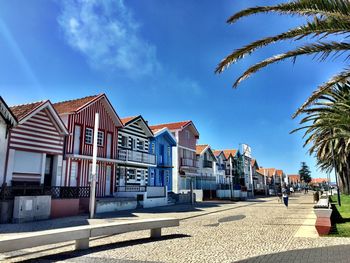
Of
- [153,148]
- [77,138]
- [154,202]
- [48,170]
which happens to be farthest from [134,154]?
[48,170]

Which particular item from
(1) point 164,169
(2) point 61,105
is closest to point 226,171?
(1) point 164,169

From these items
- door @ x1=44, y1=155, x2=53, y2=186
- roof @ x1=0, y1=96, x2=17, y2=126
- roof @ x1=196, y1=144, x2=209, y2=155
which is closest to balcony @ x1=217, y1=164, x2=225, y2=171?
roof @ x1=196, y1=144, x2=209, y2=155

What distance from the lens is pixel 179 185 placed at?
1487 inches

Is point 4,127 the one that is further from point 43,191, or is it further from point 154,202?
point 154,202

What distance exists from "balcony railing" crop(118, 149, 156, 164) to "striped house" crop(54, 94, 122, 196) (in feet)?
2.02

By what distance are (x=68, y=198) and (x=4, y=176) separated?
3.38 metres

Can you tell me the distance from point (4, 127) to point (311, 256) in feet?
49.3

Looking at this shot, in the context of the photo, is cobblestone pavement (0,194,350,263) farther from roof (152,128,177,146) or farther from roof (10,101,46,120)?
roof (152,128,177,146)

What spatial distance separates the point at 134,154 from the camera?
89.1ft

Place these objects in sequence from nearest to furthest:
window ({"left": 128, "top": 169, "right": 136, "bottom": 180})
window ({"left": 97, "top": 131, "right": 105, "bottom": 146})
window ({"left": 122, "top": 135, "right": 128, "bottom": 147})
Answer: window ({"left": 97, "top": 131, "right": 105, "bottom": 146}), window ({"left": 122, "top": 135, "right": 128, "bottom": 147}), window ({"left": 128, "top": 169, "right": 136, "bottom": 180})

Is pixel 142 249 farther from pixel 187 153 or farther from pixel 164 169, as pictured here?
pixel 187 153

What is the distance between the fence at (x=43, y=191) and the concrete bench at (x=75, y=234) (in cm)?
813

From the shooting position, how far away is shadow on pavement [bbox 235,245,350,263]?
6.88m

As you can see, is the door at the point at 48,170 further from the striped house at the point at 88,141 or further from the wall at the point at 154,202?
the wall at the point at 154,202
